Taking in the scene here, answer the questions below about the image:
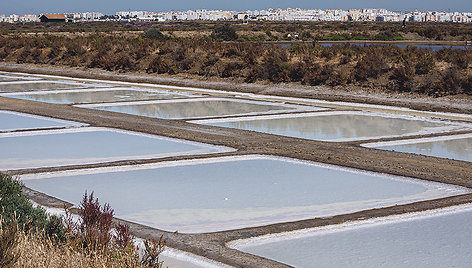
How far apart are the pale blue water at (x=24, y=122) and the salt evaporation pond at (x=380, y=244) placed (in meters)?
8.73

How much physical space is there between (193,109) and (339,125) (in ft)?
14.2

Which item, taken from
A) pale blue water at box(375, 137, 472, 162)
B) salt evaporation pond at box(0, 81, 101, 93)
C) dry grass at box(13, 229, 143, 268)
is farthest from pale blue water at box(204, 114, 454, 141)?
salt evaporation pond at box(0, 81, 101, 93)

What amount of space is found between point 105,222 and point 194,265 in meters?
0.95

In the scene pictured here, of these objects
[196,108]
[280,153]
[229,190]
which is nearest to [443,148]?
[280,153]

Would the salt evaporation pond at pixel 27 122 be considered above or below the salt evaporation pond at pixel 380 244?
below

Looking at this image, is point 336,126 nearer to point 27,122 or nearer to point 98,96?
point 27,122

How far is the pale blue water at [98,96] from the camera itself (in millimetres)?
19875

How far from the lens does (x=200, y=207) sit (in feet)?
26.5

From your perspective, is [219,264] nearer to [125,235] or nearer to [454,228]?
[125,235]

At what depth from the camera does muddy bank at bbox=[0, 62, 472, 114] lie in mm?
18411

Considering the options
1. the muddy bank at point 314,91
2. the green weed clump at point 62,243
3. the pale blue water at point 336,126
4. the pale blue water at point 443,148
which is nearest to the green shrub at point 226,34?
the muddy bank at point 314,91

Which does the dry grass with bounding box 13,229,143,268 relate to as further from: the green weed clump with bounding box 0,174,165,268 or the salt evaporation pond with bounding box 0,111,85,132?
the salt evaporation pond with bounding box 0,111,85,132

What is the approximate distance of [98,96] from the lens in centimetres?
2108

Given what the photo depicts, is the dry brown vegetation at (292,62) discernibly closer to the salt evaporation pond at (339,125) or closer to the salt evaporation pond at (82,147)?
the salt evaporation pond at (339,125)
